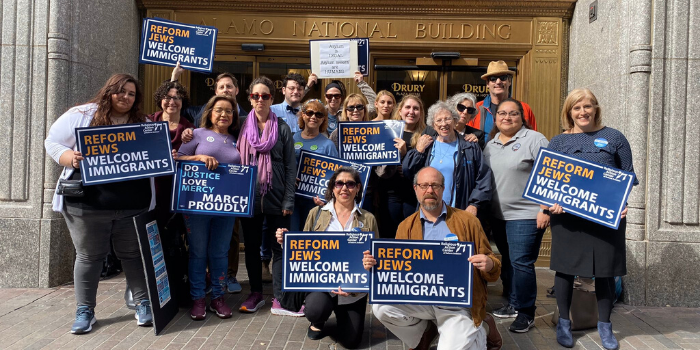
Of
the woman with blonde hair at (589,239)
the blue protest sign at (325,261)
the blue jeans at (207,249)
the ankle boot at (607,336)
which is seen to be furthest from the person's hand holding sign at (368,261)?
the ankle boot at (607,336)

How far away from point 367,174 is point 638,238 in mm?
3056

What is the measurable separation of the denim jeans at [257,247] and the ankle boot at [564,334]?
2467mm

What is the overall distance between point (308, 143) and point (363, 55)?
67.5 inches

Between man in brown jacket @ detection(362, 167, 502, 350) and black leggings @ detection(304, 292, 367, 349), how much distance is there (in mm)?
410

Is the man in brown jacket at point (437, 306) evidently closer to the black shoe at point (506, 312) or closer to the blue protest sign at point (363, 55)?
the black shoe at point (506, 312)

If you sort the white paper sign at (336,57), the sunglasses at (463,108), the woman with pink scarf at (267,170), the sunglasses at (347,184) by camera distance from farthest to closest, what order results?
the white paper sign at (336,57) → the sunglasses at (463,108) → the woman with pink scarf at (267,170) → the sunglasses at (347,184)

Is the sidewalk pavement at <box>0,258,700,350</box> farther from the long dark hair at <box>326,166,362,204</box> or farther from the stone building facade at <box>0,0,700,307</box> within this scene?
the long dark hair at <box>326,166,362,204</box>

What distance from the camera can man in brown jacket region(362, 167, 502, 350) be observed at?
13.1 feet

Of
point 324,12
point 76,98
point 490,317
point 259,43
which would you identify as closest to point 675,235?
point 490,317

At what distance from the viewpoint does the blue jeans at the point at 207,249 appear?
17.2ft

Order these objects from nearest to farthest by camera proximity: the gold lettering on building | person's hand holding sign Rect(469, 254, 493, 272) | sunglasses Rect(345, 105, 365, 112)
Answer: person's hand holding sign Rect(469, 254, 493, 272) → sunglasses Rect(345, 105, 365, 112) → the gold lettering on building

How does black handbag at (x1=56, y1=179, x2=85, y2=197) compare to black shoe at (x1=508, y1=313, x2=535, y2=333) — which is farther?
black shoe at (x1=508, y1=313, x2=535, y2=333)

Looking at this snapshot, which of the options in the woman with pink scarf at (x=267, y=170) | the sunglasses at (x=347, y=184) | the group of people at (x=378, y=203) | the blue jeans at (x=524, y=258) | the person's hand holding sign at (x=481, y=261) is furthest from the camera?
the woman with pink scarf at (x=267, y=170)

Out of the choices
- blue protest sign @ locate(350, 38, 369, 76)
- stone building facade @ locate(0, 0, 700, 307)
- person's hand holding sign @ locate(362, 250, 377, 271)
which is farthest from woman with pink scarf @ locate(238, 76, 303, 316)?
stone building facade @ locate(0, 0, 700, 307)
